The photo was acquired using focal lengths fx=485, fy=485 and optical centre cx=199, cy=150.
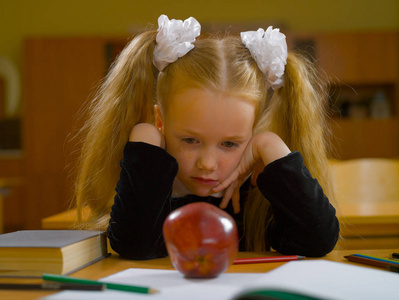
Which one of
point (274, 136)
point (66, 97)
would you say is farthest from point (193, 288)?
point (66, 97)

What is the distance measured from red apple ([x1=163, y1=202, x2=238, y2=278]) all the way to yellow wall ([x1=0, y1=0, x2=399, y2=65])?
186 inches

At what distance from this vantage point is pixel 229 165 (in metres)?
0.89

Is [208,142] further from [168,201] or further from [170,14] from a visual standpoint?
[170,14]

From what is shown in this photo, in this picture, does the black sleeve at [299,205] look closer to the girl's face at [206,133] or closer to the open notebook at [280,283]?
the girl's face at [206,133]

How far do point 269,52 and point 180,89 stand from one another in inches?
7.9

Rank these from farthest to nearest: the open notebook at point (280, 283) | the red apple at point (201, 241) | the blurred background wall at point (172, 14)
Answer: the blurred background wall at point (172, 14) → the red apple at point (201, 241) → the open notebook at point (280, 283)

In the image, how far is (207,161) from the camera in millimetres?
851

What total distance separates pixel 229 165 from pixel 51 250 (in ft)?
1.22

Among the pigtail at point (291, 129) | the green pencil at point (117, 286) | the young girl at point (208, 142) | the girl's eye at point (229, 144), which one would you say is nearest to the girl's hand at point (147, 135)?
the young girl at point (208, 142)

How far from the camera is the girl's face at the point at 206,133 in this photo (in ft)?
2.79

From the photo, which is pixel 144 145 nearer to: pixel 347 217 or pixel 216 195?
pixel 216 195

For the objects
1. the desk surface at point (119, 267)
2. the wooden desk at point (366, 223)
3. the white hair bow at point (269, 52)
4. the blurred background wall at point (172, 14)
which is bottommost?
the wooden desk at point (366, 223)

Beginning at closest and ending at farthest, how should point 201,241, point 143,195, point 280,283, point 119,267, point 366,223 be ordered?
point 280,283 → point 201,241 → point 119,267 → point 143,195 → point 366,223

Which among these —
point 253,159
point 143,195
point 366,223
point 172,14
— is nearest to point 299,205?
point 253,159
